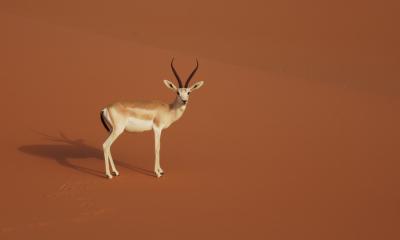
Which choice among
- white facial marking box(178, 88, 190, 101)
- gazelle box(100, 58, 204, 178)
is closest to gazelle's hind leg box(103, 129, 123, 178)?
gazelle box(100, 58, 204, 178)

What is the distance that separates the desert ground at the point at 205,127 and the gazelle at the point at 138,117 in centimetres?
49

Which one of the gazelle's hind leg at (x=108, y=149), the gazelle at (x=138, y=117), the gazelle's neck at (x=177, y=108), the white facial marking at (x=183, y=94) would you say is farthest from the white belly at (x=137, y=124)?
the white facial marking at (x=183, y=94)

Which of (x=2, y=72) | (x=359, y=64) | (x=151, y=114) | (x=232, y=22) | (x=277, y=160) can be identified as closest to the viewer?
(x=151, y=114)

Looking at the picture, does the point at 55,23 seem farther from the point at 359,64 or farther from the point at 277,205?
the point at 277,205

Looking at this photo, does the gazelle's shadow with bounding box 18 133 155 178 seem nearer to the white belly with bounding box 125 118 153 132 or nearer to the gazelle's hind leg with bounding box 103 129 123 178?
the gazelle's hind leg with bounding box 103 129 123 178

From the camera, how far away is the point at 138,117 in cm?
971

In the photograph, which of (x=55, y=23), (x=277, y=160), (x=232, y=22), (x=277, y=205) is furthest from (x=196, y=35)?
(x=277, y=205)

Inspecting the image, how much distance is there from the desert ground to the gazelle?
19.2 inches

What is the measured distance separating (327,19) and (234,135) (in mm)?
18731

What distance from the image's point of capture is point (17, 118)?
41.8 ft

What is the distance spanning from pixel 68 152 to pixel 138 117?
86.8 inches

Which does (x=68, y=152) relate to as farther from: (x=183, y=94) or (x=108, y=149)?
(x=183, y=94)

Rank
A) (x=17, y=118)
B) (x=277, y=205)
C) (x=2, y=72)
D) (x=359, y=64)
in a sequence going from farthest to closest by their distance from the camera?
1. (x=359, y=64)
2. (x=2, y=72)
3. (x=17, y=118)
4. (x=277, y=205)

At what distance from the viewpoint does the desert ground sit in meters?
7.60
